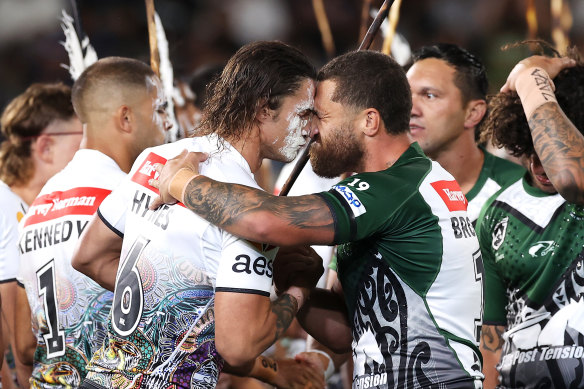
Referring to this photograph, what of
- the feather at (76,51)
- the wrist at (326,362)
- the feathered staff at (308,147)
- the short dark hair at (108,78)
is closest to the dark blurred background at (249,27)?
the feather at (76,51)

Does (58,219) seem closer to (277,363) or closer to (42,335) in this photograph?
(42,335)

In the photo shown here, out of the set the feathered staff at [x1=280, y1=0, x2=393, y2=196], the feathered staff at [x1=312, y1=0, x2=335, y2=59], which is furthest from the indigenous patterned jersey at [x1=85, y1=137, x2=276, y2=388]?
the feathered staff at [x1=312, y1=0, x2=335, y2=59]

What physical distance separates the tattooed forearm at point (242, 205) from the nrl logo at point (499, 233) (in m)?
1.17

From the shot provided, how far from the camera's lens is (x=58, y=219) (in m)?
3.33

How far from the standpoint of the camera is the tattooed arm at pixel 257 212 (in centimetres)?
224

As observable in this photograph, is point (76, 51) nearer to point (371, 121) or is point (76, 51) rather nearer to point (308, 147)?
point (308, 147)

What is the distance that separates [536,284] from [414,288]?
781 mm

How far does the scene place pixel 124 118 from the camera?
3.64m

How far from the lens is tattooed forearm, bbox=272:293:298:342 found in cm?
237

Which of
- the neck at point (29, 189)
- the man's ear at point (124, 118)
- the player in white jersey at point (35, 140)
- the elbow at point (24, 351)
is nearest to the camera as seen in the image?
the man's ear at point (124, 118)

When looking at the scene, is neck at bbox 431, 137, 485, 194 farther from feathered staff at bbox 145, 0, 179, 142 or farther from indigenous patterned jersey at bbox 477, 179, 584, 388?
feathered staff at bbox 145, 0, 179, 142

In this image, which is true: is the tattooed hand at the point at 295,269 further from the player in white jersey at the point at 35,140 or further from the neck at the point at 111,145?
the player in white jersey at the point at 35,140

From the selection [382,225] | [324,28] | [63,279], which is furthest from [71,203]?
[324,28]

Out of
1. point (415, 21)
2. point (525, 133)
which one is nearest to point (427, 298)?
point (525, 133)
